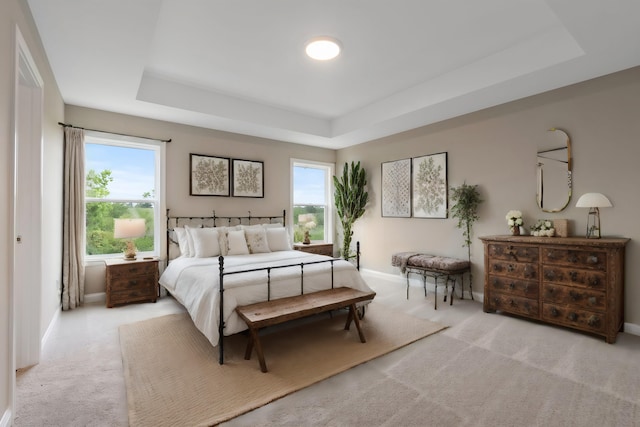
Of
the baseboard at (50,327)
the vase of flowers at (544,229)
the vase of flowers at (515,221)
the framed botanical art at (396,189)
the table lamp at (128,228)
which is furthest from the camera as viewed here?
the framed botanical art at (396,189)

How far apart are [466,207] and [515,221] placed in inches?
26.1

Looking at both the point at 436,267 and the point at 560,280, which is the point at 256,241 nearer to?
the point at 436,267

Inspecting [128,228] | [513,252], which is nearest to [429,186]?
[513,252]

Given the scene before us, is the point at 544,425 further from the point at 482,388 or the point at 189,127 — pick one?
the point at 189,127

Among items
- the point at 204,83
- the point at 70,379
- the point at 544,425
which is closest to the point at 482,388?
the point at 544,425

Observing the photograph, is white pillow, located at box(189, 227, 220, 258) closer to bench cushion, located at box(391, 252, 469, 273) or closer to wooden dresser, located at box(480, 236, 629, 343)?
bench cushion, located at box(391, 252, 469, 273)

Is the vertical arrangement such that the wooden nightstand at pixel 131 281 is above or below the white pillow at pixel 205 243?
below

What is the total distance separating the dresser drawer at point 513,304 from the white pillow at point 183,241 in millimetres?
4067

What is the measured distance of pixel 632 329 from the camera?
322 cm

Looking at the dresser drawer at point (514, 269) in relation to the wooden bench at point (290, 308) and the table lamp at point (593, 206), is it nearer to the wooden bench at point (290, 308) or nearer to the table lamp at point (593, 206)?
the table lamp at point (593, 206)

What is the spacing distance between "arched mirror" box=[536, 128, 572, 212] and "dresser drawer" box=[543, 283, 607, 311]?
0.97 m

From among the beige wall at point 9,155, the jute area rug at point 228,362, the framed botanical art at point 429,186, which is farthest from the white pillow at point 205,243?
the framed botanical art at point 429,186

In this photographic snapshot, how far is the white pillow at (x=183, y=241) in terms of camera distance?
14.7ft

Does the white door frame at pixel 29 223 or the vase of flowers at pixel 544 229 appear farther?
the vase of flowers at pixel 544 229
